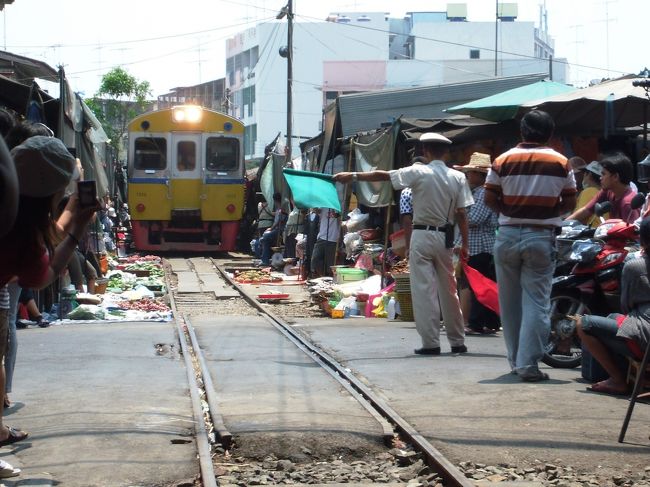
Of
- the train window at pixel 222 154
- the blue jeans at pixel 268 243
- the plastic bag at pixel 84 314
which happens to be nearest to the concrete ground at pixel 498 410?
the plastic bag at pixel 84 314

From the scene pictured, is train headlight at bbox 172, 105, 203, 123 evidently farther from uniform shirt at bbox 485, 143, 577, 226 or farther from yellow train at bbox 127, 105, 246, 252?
uniform shirt at bbox 485, 143, 577, 226

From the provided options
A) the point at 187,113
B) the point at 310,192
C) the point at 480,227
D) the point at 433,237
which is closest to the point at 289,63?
the point at 187,113

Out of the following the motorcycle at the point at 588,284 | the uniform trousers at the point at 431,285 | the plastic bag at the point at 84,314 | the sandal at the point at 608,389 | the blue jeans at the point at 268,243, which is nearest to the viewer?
the sandal at the point at 608,389

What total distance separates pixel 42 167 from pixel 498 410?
330 centimetres

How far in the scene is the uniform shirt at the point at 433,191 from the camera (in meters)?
8.78

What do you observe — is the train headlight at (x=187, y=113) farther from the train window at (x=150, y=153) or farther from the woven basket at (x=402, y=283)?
the woven basket at (x=402, y=283)

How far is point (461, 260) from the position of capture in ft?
33.2

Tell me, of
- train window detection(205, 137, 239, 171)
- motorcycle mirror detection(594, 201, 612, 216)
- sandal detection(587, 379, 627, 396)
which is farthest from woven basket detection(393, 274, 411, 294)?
train window detection(205, 137, 239, 171)

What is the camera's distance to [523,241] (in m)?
7.33

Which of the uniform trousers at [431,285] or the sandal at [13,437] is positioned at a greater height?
the uniform trousers at [431,285]

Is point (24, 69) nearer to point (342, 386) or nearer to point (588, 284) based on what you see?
point (342, 386)

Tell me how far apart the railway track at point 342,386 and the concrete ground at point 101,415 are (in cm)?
8

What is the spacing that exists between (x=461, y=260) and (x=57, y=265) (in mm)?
6135

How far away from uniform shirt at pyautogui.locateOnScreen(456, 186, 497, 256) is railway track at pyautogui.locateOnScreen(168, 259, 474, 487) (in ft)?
6.43
